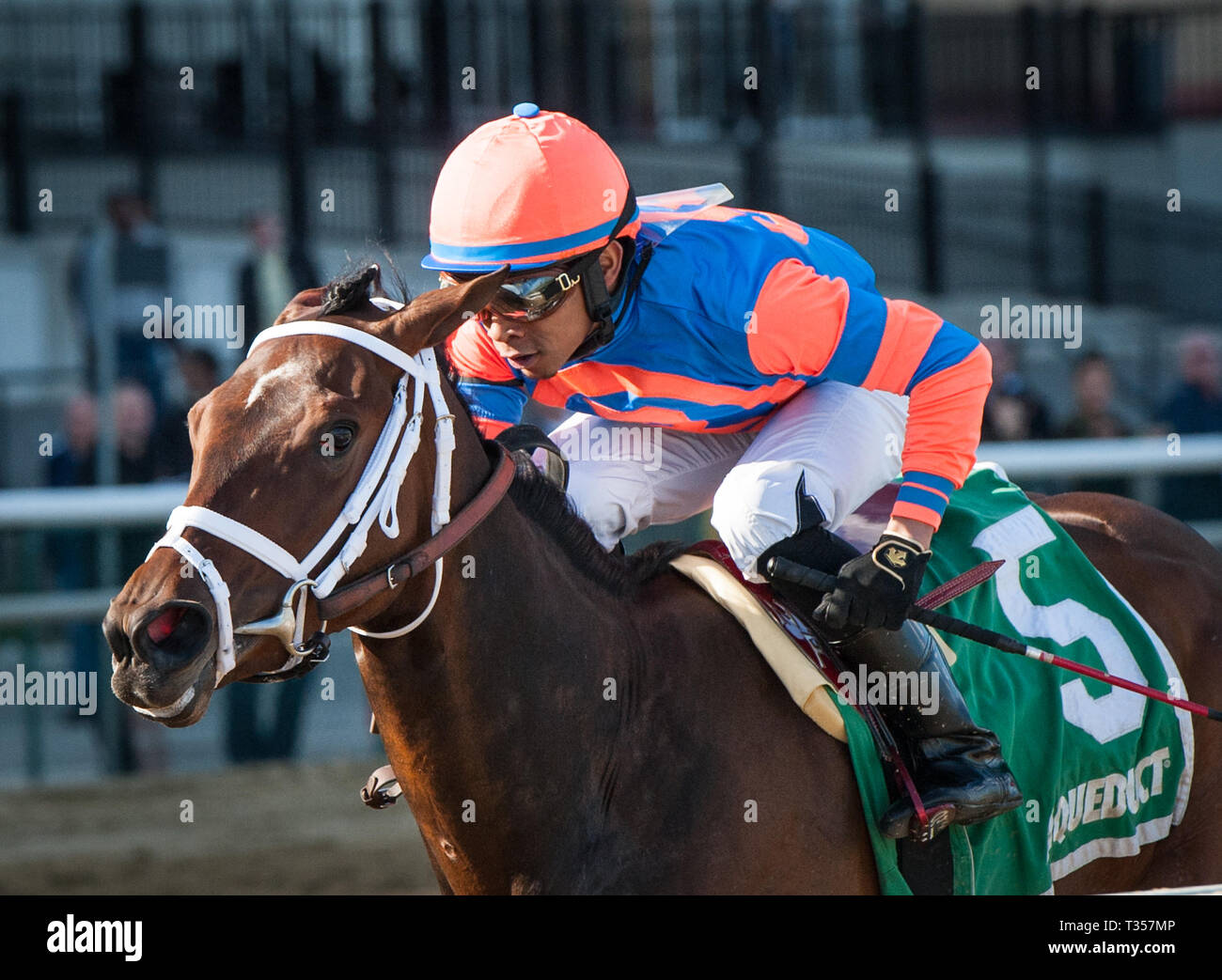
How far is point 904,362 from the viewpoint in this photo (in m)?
3.00

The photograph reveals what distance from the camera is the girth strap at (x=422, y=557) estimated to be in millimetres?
→ 2396

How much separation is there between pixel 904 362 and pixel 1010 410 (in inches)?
194

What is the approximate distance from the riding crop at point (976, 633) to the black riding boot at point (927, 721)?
0.03 metres

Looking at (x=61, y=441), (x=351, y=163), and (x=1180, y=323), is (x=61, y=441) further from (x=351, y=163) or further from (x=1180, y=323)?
(x=1180, y=323)

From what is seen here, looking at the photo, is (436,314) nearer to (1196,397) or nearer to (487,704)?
(487,704)

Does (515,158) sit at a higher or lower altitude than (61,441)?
higher

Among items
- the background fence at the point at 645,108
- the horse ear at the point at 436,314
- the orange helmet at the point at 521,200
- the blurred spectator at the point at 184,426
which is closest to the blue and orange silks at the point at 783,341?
the orange helmet at the point at 521,200

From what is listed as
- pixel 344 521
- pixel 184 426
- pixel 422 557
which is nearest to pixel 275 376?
pixel 344 521

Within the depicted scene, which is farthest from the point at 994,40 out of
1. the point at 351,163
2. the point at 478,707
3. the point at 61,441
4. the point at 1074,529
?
the point at 478,707

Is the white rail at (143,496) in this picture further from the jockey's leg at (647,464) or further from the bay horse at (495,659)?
the bay horse at (495,659)

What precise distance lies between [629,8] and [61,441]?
7972 mm

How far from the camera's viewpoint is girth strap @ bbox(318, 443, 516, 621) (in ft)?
A: 7.86

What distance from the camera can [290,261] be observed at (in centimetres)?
818

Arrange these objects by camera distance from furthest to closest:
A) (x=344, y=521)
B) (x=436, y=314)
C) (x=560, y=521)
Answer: (x=560, y=521), (x=436, y=314), (x=344, y=521)
